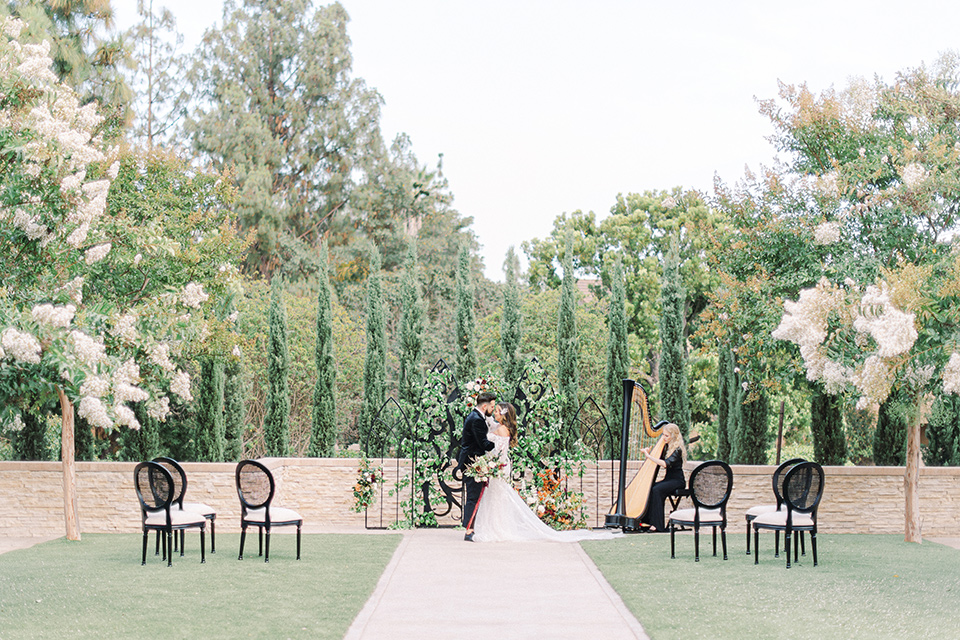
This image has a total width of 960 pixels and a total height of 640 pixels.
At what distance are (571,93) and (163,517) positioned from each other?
1682 centimetres

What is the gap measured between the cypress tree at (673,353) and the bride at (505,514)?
28.3 feet

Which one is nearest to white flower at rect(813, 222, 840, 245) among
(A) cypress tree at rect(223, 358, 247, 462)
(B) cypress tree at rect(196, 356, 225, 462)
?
(B) cypress tree at rect(196, 356, 225, 462)

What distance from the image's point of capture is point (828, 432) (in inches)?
747

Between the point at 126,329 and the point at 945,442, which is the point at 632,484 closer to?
the point at 126,329

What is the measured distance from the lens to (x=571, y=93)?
24312mm

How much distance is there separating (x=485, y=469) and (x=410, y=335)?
11187mm

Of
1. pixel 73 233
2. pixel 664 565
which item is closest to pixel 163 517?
pixel 73 233

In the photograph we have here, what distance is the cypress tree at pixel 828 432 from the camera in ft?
62.1

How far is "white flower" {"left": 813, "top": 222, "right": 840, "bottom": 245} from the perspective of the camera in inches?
508

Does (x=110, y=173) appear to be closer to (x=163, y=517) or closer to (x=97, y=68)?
(x=163, y=517)

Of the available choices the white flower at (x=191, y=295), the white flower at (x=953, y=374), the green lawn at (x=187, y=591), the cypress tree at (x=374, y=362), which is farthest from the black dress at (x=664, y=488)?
the cypress tree at (x=374, y=362)

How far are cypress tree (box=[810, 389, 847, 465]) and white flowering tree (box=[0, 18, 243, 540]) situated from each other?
11170 millimetres

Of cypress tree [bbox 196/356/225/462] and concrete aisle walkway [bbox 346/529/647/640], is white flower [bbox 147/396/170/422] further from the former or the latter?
cypress tree [bbox 196/356/225/462]

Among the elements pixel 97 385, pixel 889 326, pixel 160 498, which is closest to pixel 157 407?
pixel 97 385
